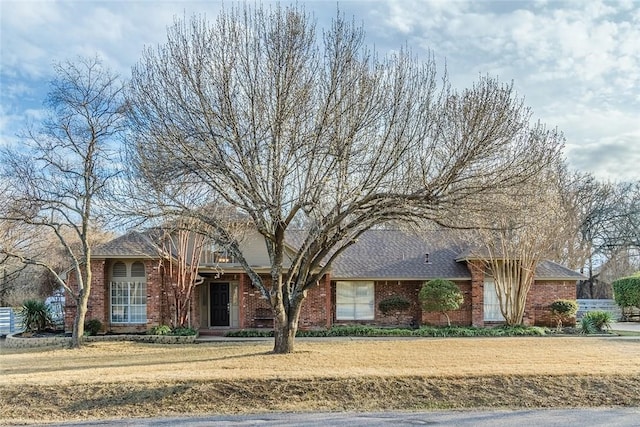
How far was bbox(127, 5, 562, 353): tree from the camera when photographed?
37.6 feet

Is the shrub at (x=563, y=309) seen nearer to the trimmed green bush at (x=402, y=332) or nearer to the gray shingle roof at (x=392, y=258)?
the gray shingle roof at (x=392, y=258)

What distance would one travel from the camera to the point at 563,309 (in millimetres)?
21172

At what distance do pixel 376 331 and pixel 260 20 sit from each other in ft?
38.8

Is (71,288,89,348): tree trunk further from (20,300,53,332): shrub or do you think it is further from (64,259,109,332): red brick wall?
(20,300,53,332): shrub

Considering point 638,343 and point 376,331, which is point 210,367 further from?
point 638,343

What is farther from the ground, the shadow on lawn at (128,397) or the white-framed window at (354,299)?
the white-framed window at (354,299)

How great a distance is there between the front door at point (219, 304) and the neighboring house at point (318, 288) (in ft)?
0.14

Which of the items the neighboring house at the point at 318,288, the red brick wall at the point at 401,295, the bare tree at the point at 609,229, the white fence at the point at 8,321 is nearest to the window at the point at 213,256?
the neighboring house at the point at 318,288

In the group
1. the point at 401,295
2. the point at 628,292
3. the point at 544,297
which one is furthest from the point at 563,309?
the point at 628,292

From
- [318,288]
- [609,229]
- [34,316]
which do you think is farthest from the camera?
[609,229]

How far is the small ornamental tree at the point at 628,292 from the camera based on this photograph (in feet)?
85.3

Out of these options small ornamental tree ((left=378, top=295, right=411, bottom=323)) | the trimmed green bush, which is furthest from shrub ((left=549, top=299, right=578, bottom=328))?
small ornamental tree ((left=378, top=295, right=411, bottom=323))

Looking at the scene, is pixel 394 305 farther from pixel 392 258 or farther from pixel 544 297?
pixel 544 297

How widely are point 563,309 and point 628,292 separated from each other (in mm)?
7463
